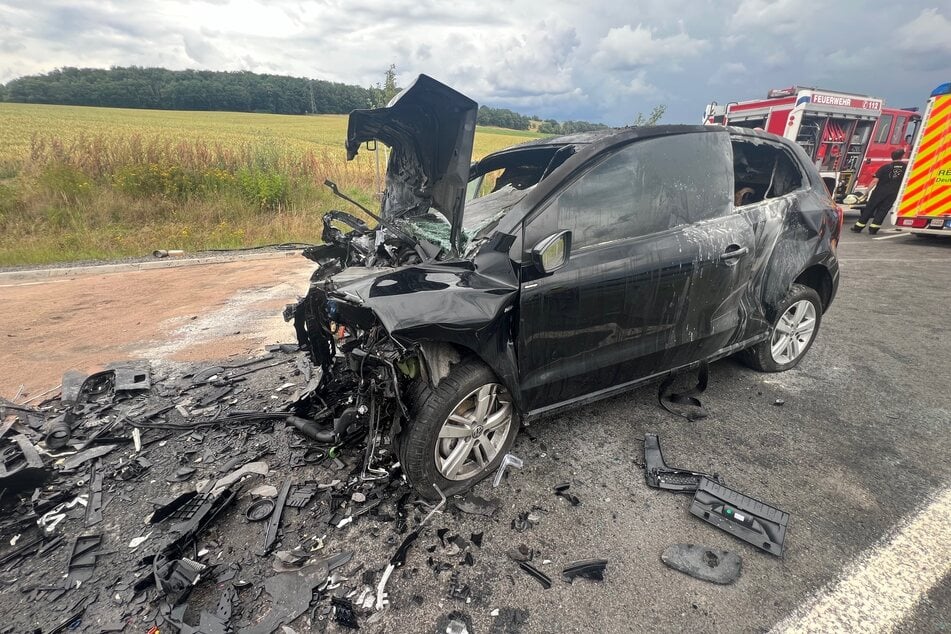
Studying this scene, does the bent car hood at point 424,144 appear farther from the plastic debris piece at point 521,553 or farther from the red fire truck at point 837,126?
the red fire truck at point 837,126

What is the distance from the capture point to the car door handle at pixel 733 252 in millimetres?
2922

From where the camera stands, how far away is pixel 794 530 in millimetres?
2230

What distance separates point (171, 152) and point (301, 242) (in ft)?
14.6

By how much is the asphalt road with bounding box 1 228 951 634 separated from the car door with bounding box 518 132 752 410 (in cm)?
49

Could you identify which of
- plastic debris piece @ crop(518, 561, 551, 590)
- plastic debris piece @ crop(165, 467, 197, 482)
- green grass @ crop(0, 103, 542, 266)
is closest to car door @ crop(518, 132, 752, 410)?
plastic debris piece @ crop(518, 561, 551, 590)

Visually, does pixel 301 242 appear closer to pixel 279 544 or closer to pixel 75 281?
pixel 75 281

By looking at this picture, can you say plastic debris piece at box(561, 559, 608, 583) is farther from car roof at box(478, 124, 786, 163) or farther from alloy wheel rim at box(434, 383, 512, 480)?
car roof at box(478, 124, 786, 163)

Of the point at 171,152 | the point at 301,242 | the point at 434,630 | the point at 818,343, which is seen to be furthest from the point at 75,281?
the point at 818,343

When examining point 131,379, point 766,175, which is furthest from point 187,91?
point 766,175

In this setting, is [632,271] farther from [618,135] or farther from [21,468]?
[21,468]

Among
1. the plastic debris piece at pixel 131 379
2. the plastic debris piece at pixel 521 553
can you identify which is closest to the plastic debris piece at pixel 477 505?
the plastic debris piece at pixel 521 553

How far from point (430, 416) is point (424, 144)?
187 centimetres

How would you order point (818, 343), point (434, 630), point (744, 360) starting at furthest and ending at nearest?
point (818, 343) → point (744, 360) → point (434, 630)

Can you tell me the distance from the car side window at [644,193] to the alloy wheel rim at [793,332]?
1311 millimetres
